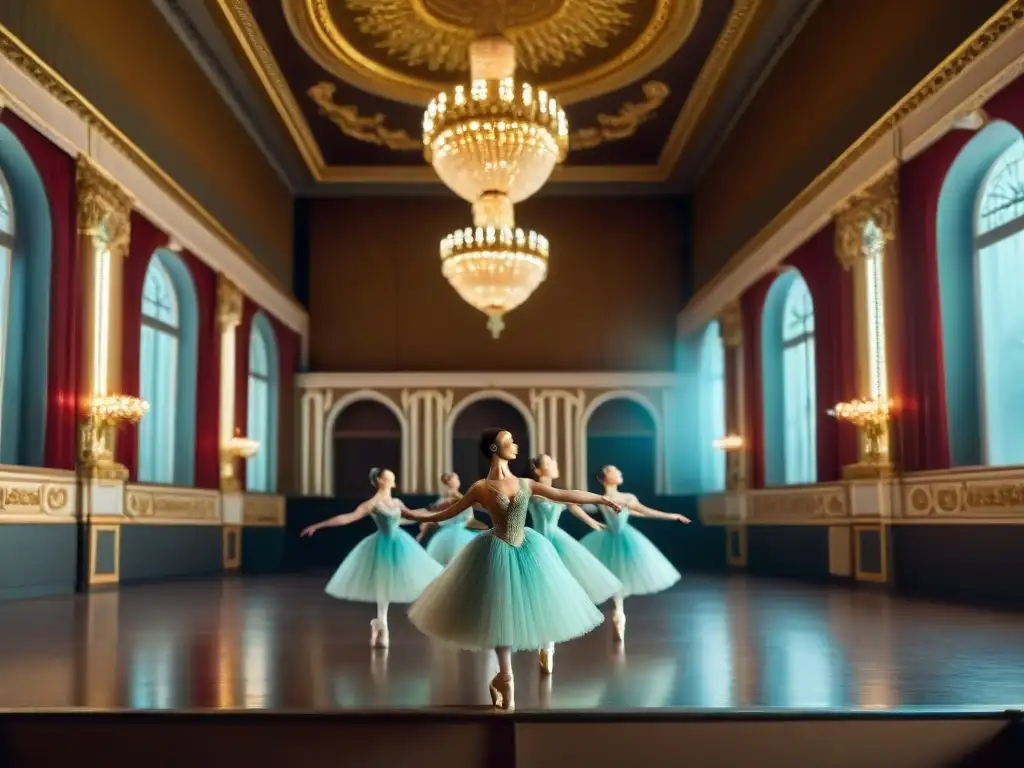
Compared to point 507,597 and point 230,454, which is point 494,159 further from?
point 507,597

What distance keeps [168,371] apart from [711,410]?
922cm

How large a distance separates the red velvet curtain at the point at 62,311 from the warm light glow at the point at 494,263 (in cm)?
455

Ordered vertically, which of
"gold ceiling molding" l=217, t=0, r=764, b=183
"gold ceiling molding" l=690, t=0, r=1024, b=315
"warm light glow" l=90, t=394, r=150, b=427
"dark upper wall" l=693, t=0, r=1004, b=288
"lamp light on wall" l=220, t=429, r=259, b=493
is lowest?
"lamp light on wall" l=220, t=429, r=259, b=493

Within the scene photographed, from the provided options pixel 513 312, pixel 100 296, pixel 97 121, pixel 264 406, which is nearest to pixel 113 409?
pixel 100 296

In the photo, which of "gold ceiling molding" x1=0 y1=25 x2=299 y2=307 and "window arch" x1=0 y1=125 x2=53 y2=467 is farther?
"window arch" x1=0 y1=125 x2=53 y2=467

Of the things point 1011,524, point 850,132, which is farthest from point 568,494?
point 850,132

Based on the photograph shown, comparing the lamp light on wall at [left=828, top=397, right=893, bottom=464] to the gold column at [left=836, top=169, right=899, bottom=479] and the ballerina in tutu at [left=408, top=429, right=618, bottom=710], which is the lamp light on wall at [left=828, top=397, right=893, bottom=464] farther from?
the ballerina in tutu at [left=408, top=429, right=618, bottom=710]

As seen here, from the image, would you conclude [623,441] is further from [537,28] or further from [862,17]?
[862,17]

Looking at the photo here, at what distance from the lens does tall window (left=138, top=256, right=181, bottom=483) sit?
45.1ft

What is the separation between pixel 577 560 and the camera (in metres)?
6.28

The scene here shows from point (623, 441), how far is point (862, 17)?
32.5ft

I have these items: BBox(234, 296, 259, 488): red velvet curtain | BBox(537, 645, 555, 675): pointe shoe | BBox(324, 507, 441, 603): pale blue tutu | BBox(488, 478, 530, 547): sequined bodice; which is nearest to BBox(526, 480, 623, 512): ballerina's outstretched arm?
BBox(488, 478, 530, 547): sequined bodice

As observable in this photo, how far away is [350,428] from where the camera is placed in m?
19.8

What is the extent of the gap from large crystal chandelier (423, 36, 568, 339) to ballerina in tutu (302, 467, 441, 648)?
241 inches
